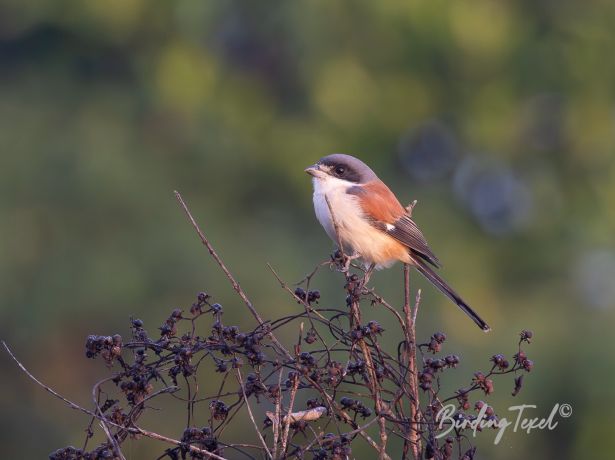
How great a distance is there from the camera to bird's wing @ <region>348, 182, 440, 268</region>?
15.0ft

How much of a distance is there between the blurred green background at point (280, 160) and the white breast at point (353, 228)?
3426 millimetres

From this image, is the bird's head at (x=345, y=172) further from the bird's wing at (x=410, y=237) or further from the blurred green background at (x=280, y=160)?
the blurred green background at (x=280, y=160)

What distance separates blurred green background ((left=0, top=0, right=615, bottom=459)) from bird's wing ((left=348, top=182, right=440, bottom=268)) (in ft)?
11.0

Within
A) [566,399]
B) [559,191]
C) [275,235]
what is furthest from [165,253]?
[559,191]

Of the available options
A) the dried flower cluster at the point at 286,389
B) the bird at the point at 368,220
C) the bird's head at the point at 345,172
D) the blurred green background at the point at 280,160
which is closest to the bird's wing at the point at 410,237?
the bird at the point at 368,220

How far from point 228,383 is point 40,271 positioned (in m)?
2.61

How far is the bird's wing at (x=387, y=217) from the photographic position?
4.59m

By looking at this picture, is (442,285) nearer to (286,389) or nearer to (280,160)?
(286,389)

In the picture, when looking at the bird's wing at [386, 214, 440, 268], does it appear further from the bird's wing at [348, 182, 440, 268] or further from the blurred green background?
the blurred green background

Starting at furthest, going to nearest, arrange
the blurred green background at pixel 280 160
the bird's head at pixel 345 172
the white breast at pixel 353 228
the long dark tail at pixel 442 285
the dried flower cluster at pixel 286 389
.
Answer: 1. the blurred green background at pixel 280 160
2. the bird's head at pixel 345 172
3. the long dark tail at pixel 442 285
4. the white breast at pixel 353 228
5. the dried flower cluster at pixel 286 389

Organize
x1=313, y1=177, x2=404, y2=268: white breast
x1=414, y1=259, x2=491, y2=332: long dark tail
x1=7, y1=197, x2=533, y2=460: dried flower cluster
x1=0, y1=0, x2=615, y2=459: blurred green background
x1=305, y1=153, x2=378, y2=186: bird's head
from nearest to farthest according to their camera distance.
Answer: x1=7, y1=197, x2=533, y2=460: dried flower cluster, x1=313, y1=177, x2=404, y2=268: white breast, x1=414, y1=259, x2=491, y2=332: long dark tail, x1=305, y1=153, x2=378, y2=186: bird's head, x1=0, y1=0, x2=615, y2=459: blurred green background

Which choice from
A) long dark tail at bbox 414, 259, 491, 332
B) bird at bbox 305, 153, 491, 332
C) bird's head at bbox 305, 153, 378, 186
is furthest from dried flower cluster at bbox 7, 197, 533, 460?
bird's head at bbox 305, 153, 378, 186

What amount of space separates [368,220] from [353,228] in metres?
0.12

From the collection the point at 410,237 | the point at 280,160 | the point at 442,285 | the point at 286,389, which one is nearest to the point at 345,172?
the point at 410,237
